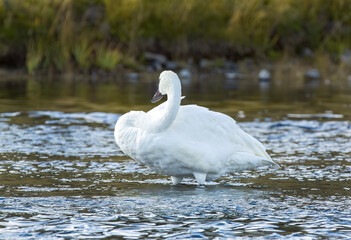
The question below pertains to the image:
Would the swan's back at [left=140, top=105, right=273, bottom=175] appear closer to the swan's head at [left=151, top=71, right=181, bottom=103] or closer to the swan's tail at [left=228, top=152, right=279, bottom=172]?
the swan's tail at [left=228, top=152, right=279, bottom=172]

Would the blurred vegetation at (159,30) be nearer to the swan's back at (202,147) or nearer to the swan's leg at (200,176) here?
the swan's back at (202,147)

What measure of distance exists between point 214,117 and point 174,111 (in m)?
0.65

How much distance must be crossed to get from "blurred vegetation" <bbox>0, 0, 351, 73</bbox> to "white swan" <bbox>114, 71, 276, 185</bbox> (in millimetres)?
13736

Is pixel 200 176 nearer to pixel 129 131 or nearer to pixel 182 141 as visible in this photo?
pixel 182 141

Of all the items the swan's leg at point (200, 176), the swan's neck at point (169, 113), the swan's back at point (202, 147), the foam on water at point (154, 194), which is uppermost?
the swan's neck at point (169, 113)

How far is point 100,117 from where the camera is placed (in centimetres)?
1293

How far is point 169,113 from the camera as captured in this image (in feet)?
23.4

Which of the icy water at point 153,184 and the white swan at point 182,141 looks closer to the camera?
the icy water at point 153,184

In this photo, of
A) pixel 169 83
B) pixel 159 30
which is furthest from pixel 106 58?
pixel 169 83

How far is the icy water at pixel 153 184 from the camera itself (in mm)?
5734

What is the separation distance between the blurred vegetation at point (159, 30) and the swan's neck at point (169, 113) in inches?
548

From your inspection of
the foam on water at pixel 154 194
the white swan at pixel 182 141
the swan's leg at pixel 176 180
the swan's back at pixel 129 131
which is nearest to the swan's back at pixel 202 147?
the white swan at pixel 182 141

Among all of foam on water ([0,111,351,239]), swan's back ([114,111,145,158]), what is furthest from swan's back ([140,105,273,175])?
foam on water ([0,111,351,239])

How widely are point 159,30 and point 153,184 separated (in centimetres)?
1617
